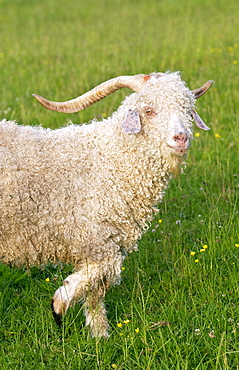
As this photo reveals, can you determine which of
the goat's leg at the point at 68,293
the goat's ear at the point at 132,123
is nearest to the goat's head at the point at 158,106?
the goat's ear at the point at 132,123

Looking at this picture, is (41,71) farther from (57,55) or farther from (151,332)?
(151,332)

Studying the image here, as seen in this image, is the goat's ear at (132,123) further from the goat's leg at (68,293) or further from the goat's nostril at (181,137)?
the goat's leg at (68,293)

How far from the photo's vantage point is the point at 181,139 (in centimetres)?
322

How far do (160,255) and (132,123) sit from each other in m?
1.39

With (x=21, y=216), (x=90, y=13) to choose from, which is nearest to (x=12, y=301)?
(x=21, y=216)

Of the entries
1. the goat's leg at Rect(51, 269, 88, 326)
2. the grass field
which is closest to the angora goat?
the goat's leg at Rect(51, 269, 88, 326)

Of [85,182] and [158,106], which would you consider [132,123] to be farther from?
[85,182]

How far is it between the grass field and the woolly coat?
1.35 ft

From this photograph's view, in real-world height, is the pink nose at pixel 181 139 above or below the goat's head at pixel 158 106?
below

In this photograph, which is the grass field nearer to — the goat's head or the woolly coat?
the woolly coat

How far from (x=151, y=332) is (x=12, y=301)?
1.15 m

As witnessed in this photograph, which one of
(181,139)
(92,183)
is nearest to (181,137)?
(181,139)

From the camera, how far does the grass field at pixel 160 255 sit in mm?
3066

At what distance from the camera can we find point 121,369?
9.72 ft
